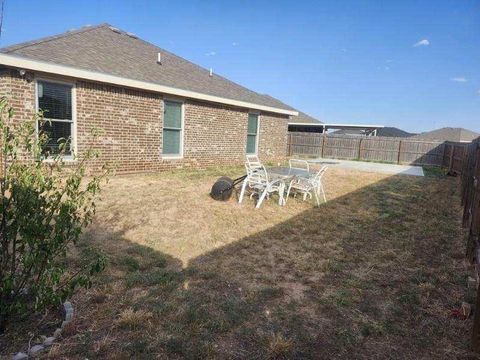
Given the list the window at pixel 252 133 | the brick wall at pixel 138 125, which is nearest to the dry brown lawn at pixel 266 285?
the brick wall at pixel 138 125

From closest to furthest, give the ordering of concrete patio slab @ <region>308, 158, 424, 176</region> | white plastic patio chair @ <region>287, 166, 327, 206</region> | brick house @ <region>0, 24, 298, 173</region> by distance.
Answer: white plastic patio chair @ <region>287, 166, 327, 206</region>
brick house @ <region>0, 24, 298, 173</region>
concrete patio slab @ <region>308, 158, 424, 176</region>

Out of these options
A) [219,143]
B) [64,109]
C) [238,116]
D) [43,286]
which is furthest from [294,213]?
[238,116]

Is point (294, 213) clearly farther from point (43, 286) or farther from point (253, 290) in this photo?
point (43, 286)

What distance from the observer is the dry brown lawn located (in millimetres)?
2631

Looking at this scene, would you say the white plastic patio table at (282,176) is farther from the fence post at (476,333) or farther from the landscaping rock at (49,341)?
the landscaping rock at (49,341)

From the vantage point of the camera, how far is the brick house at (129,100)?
312 inches

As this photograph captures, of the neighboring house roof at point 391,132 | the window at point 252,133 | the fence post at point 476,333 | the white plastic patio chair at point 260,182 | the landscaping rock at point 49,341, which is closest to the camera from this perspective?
the landscaping rock at point 49,341

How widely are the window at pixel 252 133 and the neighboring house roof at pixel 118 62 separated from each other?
0.67m

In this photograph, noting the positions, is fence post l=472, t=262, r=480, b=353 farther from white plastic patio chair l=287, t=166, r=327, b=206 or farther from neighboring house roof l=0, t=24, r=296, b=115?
neighboring house roof l=0, t=24, r=296, b=115

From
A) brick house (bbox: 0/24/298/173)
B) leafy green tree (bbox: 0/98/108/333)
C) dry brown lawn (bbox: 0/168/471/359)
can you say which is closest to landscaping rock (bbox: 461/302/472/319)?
dry brown lawn (bbox: 0/168/471/359)

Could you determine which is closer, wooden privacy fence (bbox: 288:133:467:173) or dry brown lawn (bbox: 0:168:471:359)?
dry brown lawn (bbox: 0:168:471:359)

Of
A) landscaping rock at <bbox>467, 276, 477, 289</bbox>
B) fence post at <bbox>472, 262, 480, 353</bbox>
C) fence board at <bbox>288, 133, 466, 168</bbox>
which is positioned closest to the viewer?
fence post at <bbox>472, 262, 480, 353</bbox>

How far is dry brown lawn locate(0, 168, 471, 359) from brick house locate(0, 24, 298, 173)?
2976 millimetres

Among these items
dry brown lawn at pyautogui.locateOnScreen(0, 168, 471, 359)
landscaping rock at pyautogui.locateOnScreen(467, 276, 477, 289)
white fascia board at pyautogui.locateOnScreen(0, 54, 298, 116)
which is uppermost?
white fascia board at pyautogui.locateOnScreen(0, 54, 298, 116)
